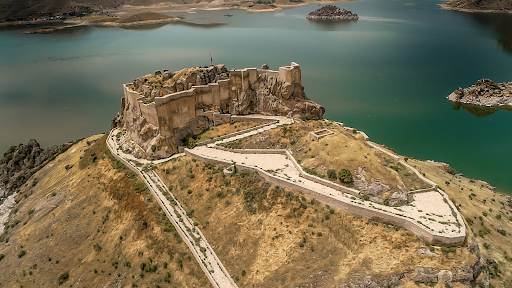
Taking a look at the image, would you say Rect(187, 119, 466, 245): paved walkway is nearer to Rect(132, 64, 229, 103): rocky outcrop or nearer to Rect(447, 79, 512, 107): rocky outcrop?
Rect(132, 64, 229, 103): rocky outcrop

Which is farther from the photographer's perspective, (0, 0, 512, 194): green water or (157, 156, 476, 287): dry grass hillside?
(0, 0, 512, 194): green water

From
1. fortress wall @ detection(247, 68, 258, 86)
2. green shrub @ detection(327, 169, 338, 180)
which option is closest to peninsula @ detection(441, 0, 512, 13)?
fortress wall @ detection(247, 68, 258, 86)

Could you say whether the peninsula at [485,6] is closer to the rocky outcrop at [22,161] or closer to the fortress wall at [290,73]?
the fortress wall at [290,73]

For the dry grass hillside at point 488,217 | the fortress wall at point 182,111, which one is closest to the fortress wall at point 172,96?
the fortress wall at point 182,111

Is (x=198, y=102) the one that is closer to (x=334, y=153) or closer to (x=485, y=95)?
(x=334, y=153)

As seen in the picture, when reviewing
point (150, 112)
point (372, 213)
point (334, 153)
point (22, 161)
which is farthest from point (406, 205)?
point (22, 161)
